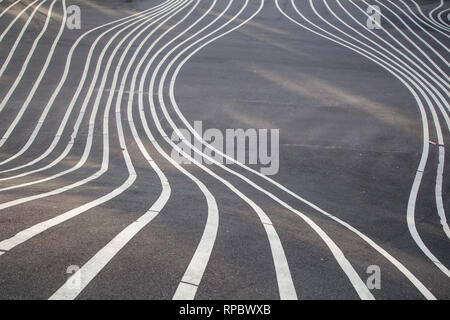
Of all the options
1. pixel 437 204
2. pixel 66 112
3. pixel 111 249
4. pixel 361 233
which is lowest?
pixel 361 233

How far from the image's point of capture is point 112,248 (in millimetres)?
5672

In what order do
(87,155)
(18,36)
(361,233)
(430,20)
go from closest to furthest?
(361,233) → (87,155) → (18,36) → (430,20)

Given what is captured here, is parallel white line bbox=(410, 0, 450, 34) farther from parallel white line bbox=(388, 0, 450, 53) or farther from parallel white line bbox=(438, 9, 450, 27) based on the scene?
parallel white line bbox=(388, 0, 450, 53)

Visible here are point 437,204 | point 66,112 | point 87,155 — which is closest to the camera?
point 437,204

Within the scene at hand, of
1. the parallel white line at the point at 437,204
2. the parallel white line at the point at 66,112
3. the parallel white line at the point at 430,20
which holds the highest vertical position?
the parallel white line at the point at 430,20

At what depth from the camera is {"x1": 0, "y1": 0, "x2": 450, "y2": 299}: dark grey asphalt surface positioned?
5250mm

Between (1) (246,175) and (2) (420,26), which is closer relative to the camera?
(1) (246,175)

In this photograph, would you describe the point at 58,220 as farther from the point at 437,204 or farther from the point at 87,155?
the point at 437,204

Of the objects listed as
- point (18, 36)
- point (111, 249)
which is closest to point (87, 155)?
point (111, 249)

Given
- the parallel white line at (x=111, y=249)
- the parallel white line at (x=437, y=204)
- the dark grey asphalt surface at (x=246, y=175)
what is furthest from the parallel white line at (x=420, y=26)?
the parallel white line at (x=111, y=249)

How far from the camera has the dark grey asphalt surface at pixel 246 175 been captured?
5.25 m

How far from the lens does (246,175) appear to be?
12508 millimetres

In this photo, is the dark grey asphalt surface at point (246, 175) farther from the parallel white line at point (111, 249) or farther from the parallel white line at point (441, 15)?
the parallel white line at point (441, 15)

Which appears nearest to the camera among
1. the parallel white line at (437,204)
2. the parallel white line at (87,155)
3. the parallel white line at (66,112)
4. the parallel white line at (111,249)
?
the parallel white line at (111,249)
